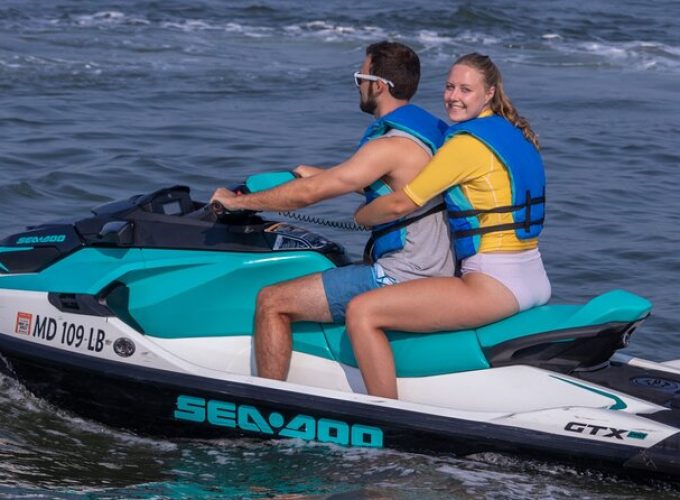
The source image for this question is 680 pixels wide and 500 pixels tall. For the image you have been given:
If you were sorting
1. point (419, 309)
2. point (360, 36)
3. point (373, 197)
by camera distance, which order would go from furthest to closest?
point (360, 36), point (373, 197), point (419, 309)

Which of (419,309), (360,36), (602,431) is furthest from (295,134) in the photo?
(360,36)

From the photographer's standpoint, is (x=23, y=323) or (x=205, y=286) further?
(x=23, y=323)

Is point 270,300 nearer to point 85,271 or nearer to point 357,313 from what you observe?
point 357,313

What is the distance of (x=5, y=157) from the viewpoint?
1125cm

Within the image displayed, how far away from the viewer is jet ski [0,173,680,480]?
4.88m

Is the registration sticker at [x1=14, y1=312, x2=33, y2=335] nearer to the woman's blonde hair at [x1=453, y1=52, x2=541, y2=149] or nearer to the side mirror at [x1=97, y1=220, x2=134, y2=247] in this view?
the side mirror at [x1=97, y1=220, x2=134, y2=247]

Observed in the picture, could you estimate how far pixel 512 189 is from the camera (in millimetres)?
4812

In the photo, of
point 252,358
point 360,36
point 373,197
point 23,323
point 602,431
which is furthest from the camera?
point 360,36

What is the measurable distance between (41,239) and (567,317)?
2.31 metres

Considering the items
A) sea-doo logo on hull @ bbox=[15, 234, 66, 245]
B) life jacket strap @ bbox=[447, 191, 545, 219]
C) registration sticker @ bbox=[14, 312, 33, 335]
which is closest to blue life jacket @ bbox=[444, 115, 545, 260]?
life jacket strap @ bbox=[447, 191, 545, 219]

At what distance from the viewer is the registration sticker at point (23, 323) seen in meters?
5.41

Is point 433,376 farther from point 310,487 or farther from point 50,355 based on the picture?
point 50,355

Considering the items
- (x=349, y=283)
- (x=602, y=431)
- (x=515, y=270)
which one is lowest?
(x=602, y=431)

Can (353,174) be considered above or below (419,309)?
above
